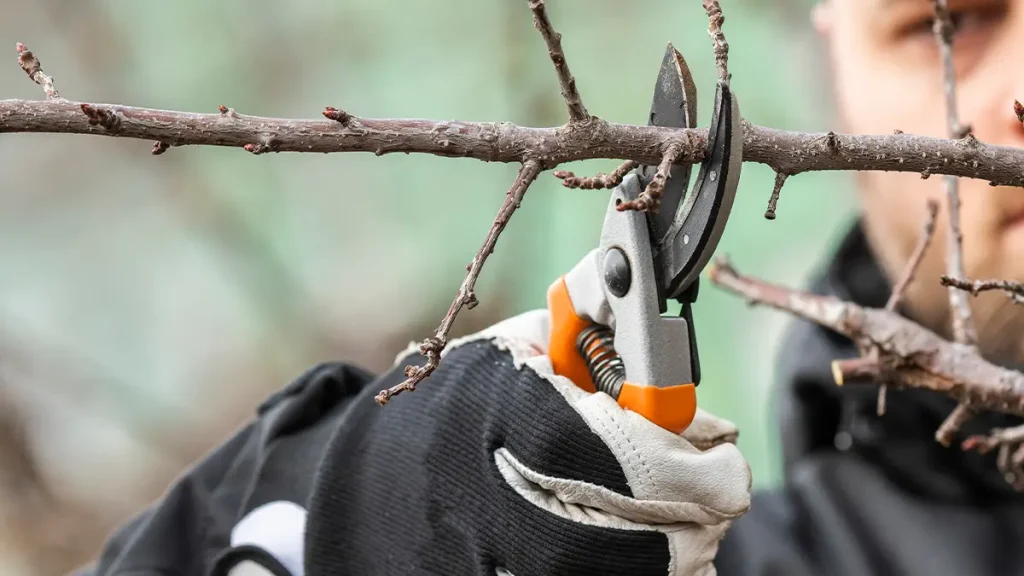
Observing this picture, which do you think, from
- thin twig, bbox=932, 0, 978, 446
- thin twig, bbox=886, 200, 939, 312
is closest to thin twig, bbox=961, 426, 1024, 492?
thin twig, bbox=932, 0, 978, 446

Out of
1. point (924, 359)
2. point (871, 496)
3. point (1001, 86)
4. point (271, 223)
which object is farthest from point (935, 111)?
point (271, 223)

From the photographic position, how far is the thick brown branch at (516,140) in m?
Answer: 0.43

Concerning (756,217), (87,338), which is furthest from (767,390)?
(87,338)

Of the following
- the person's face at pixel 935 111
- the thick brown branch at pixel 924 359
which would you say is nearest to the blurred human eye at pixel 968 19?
the person's face at pixel 935 111

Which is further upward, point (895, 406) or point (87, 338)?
point (895, 406)

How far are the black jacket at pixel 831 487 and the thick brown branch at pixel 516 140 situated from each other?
460mm

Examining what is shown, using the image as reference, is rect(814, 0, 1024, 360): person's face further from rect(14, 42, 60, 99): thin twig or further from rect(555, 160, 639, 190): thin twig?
rect(14, 42, 60, 99): thin twig

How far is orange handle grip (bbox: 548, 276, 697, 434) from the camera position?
0.54 metres

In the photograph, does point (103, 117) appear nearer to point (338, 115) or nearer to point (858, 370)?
point (338, 115)

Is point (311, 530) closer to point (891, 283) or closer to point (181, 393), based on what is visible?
point (891, 283)

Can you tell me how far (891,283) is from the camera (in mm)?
1280

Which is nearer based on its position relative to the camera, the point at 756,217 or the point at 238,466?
the point at 238,466

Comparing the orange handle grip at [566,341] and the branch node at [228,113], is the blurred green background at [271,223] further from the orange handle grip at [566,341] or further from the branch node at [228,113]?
the branch node at [228,113]

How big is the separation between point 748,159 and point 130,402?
1.88 metres
